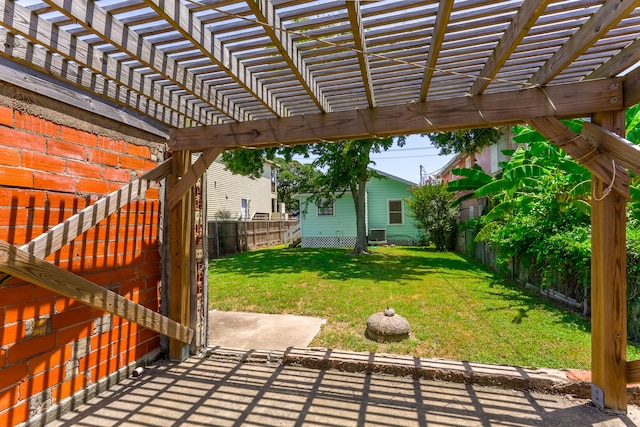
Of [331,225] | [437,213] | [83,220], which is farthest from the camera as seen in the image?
[331,225]

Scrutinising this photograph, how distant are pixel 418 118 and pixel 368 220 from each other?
52.0ft

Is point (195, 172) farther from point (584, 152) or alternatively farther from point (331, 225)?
point (331, 225)

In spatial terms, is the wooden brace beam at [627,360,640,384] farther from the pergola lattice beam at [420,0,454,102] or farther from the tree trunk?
the tree trunk

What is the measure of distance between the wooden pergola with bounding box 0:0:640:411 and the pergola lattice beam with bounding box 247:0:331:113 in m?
0.01

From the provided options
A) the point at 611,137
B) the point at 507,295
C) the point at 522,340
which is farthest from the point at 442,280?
the point at 611,137

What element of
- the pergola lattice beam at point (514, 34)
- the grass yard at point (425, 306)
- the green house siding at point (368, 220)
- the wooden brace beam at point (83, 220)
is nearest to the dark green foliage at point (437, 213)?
the green house siding at point (368, 220)

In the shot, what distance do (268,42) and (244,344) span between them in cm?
368

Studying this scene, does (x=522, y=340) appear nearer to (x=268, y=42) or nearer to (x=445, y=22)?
(x=445, y=22)

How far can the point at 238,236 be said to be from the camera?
1576 cm

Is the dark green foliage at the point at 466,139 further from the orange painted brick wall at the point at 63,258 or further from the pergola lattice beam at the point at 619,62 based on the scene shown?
the orange painted brick wall at the point at 63,258

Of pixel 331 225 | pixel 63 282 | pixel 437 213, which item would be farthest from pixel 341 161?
pixel 63 282

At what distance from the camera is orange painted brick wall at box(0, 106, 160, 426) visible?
92.7 inches

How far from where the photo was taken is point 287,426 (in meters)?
2.63

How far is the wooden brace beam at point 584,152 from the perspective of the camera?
8.57ft
